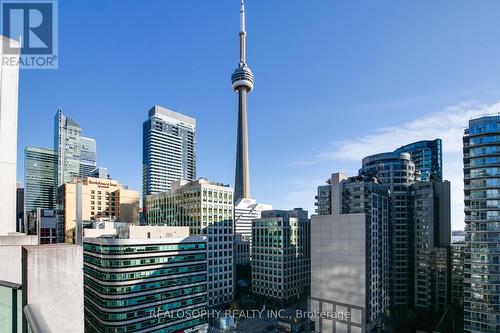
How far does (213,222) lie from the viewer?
278ft

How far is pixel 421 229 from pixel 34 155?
224892 mm

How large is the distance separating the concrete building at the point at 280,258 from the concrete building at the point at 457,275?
140ft

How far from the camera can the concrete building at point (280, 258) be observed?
91.2 m

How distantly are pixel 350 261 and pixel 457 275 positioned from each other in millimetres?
41763

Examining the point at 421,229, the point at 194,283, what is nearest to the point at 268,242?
the point at 194,283

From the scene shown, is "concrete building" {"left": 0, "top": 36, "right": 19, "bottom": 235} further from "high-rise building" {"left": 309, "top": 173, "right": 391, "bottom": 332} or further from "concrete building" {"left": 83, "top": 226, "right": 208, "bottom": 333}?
"high-rise building" {"left": 309, "top": 173, "right": 391, "bottom": 332}

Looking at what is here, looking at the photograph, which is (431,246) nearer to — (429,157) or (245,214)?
(245,214)

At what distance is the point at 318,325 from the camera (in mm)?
69938

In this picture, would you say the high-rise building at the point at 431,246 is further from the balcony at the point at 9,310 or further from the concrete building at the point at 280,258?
the balcony at the point at 9,310

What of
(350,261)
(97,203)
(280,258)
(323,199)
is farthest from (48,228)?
(350,261)

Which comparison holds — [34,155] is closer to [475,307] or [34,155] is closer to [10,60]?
[10,60]

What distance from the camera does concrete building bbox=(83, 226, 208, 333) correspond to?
54.2 meters

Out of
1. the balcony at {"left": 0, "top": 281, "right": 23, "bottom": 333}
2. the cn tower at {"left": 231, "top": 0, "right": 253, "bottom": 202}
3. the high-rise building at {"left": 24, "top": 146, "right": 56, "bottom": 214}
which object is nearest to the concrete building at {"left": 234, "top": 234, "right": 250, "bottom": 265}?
the cn tower at {"left": 231, "top": 0, "right": 253, "bottom": 202}

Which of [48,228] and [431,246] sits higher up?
[48,228]
